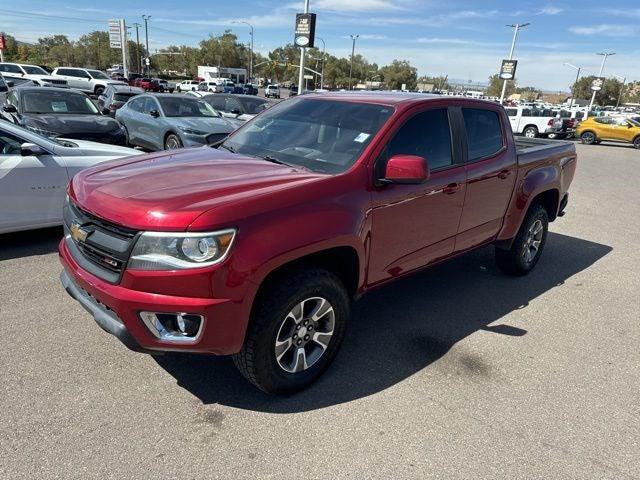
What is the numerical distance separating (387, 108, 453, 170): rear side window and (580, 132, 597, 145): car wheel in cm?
2705

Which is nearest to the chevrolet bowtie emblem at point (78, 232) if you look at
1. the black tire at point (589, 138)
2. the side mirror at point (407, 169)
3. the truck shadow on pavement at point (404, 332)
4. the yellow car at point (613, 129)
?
the truck shadow on pavement at point (404, 332)

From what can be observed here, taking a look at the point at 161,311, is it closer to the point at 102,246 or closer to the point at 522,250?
the point at 102,246

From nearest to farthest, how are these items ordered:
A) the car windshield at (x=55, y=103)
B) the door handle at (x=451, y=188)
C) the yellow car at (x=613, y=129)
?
the door handle at (x=451, y=188)
the car windshield at (x=55, y=103)
the yellow car at (x=613, y=129)

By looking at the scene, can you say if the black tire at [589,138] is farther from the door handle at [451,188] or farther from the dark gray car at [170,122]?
the door handle at [451,188]

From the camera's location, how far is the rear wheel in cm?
2618

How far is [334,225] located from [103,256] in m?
1.30

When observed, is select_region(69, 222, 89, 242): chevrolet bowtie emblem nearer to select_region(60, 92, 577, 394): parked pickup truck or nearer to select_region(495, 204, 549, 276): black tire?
select_region(60, 92, 577, 394): parked pickup truck

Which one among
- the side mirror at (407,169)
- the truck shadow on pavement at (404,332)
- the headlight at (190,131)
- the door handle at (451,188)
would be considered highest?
the side mirror at (407,169)

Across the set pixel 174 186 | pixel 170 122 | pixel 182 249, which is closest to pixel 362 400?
pixel 182 249

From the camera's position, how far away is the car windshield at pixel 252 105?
13258 millimetres

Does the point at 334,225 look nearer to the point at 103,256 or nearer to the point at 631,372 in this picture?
the point at 103,256

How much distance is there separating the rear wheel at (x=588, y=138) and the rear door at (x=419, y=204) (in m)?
27.0

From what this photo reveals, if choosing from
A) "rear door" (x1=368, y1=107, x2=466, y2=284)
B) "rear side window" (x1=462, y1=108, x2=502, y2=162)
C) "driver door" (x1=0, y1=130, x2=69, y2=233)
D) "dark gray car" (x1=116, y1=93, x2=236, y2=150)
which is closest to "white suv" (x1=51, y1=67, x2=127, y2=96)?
"dark gray car" (x1=116, y1=93, x2=236, y2=150)

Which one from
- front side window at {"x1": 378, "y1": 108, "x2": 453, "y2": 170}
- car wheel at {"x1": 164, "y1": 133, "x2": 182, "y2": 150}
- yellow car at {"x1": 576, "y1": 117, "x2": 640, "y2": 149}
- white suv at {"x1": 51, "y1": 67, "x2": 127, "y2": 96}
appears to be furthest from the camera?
white suv at {"x1": 51, "y1": 67, "x2": 127, "y2": 96}
